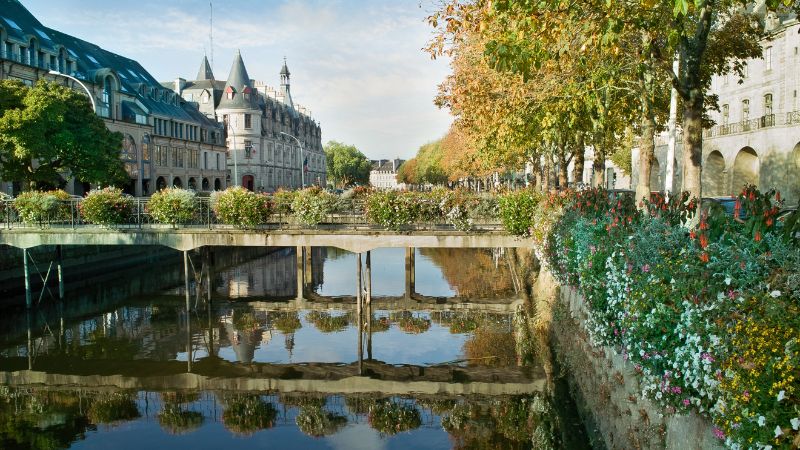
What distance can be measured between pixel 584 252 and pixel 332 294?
762 inches

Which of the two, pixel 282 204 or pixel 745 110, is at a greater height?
pixel 745 110

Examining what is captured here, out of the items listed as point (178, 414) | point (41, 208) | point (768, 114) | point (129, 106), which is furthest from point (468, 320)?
point (129, 106)

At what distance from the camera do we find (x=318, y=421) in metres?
14.0

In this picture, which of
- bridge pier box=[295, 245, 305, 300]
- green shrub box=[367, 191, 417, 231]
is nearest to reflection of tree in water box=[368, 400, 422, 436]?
green shrub box=[367, 191, 417, 231]

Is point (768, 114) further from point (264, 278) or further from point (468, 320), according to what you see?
point (264, 278)

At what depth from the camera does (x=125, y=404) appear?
50.1ft

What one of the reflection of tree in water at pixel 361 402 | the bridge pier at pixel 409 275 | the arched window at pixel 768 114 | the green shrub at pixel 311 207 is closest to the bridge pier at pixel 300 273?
the green shrub at pixel 311 207

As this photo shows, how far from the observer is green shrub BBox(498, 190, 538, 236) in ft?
74.4

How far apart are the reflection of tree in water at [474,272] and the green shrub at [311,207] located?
24.6 ft

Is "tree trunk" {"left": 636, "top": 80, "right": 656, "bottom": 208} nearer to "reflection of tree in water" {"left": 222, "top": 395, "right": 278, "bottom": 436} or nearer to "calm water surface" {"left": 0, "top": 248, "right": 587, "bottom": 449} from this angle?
"calm water surface" {"left": 0, "top": 248, "right": 587, "bottom": 449}

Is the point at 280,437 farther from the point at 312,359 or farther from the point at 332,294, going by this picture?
the point at 332,294

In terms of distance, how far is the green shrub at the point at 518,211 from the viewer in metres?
22.7

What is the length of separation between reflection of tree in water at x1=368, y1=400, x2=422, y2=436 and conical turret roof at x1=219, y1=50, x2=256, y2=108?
3088 inches

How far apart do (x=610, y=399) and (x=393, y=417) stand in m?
5.50
